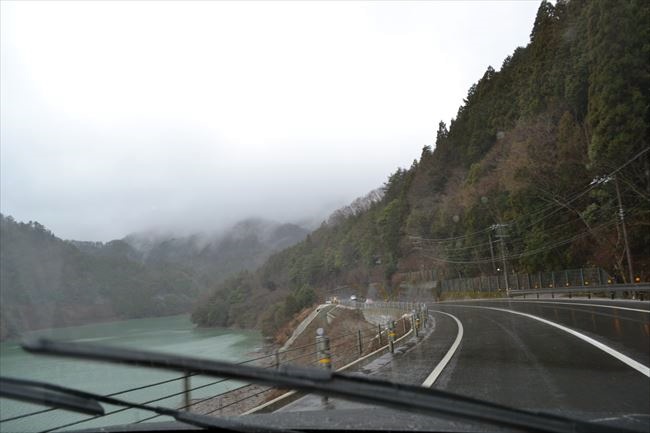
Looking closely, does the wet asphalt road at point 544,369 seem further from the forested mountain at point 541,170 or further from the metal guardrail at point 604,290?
the forested mountain at point 541,170

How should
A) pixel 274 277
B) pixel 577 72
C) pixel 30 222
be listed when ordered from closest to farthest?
1. pixel 577 72
2. pixel 30 222
3. pixel 274 277

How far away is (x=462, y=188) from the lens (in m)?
62.4

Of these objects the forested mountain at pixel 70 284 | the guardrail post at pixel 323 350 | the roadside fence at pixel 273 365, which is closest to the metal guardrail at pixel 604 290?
the roadside fence at pixel 273 365

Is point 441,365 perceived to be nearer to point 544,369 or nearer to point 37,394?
point 544,369

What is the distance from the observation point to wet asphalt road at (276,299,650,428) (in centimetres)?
638

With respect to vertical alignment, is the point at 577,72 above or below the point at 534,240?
above

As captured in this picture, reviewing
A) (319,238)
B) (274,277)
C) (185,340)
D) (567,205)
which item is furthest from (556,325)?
(319,238)

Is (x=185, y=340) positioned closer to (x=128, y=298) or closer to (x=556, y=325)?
(x=128, y=298)

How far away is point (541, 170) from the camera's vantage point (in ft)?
136

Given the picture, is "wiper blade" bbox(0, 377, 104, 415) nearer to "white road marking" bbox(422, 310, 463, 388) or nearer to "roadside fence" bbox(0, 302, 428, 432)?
"roadside fence" bbox(0, 302, 428, 432)

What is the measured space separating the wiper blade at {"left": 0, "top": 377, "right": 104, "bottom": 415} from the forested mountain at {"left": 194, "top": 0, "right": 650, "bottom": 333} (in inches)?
1306

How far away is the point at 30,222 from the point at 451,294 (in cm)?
4898

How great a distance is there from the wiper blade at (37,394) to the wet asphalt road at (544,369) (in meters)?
3.19

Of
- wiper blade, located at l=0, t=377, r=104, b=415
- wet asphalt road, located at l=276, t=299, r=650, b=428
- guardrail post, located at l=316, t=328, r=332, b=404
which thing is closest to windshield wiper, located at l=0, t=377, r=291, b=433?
wiper blade, located at l=0, t=377, r=104, b=415
